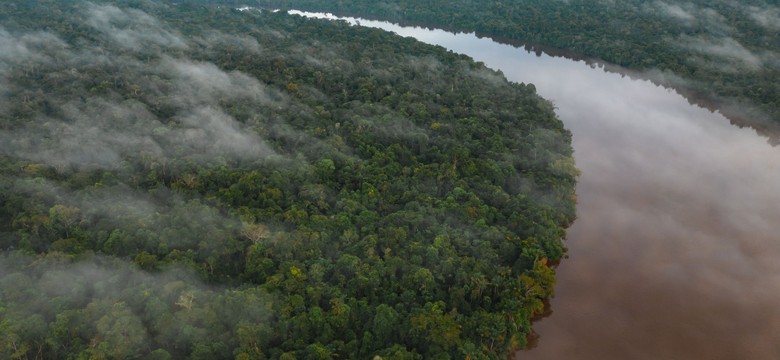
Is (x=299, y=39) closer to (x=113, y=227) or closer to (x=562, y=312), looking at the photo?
(x=113, y=227)

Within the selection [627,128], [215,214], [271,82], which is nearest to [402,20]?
[271,82]

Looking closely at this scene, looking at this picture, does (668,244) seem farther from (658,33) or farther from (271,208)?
(658,33)

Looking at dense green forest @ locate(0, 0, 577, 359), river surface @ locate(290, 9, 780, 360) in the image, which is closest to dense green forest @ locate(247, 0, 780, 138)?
river surface @ locate(290, 9, 780, 360)

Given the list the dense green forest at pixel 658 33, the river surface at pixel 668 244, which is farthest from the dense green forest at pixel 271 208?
the dense green forest at pixel 658 33

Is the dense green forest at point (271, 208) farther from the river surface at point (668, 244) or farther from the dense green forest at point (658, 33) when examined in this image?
the dense green forest at point (658, 33)

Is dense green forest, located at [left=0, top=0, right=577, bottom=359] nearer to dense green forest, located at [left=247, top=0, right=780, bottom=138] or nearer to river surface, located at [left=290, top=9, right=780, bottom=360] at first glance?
river surface, located at [left=290, top=9, right=780, bottom=360]
